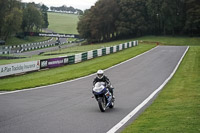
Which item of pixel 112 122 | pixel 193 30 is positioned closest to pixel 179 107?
pixel 112 122

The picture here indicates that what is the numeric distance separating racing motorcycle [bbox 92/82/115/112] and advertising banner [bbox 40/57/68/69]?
1969 centimetres

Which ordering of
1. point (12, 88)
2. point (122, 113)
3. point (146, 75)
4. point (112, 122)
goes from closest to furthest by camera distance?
1. point (112, 122)
2. point (122, 113)
3. point (12, 88)
4. point (146, 75)

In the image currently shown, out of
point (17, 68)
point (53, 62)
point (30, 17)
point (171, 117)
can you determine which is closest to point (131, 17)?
point (30, 17)

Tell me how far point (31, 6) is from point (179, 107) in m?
125

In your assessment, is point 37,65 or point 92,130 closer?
point 92,130

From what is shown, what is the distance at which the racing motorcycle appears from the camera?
12703 millimetres

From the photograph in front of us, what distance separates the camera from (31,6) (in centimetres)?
13062

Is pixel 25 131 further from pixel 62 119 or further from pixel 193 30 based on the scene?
pixel 193 30

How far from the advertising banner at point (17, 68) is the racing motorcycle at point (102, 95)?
15.4 meters

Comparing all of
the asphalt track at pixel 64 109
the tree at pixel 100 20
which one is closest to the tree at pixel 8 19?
the tree at pixel 100 20

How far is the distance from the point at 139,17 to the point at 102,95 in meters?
81.0

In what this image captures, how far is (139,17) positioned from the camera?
91.6 m

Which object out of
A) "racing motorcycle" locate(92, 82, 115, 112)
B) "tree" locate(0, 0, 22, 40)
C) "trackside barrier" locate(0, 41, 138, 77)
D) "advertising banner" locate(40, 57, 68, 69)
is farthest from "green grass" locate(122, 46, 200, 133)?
"tree" locate(0, 0, 22, 40)

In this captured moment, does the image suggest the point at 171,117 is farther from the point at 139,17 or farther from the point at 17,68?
the point at 139,17
